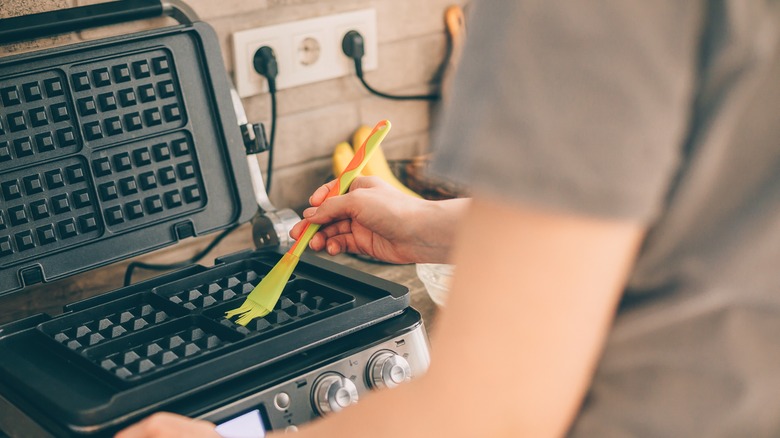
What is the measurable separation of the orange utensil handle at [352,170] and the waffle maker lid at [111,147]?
0.49 feet

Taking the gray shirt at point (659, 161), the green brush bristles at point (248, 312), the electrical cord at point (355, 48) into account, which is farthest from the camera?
the electrical cord at point (355, 48)

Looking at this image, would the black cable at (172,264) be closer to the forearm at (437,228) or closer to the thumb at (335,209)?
the thumb at (335,209)

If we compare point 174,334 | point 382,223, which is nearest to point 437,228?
point 382,223

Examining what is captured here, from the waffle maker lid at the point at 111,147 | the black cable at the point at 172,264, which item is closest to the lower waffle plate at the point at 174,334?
the waffle maker lid at the point at 111,147

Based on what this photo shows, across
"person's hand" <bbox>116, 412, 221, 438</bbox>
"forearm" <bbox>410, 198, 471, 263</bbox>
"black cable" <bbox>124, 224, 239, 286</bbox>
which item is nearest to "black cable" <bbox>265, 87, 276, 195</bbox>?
"black cable" <bbox>124, 224, 239, 286</bbox>

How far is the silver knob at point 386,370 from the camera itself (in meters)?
0.96

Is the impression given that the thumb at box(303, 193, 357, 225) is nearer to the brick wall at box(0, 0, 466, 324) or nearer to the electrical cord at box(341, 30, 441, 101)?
the brick wall at box(0, 0, 466, 324)

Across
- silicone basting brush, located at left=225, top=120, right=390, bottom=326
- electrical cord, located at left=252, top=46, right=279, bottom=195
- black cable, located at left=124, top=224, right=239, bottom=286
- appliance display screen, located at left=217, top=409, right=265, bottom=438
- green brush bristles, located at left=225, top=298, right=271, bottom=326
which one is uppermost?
electrical cord, located at left=252, top=46, right=279, bottom=195

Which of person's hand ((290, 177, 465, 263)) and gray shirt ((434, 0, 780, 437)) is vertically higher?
gray shirt ((434, 0, 780, 437))

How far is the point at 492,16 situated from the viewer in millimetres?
489

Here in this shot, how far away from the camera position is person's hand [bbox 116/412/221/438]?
2.43 feet

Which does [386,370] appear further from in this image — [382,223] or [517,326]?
[517,326]

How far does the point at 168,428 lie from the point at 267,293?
0.33 meters

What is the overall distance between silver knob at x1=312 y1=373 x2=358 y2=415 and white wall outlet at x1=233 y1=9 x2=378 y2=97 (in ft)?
2.34
